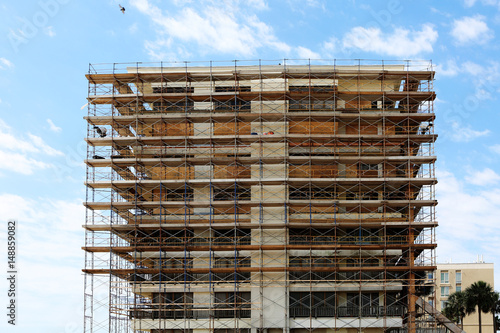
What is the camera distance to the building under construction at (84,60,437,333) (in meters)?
44.9

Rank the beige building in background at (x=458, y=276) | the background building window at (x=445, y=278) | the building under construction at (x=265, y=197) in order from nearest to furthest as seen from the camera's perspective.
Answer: the building under construction at (x=265, y=197), the beige building in background at (x=458, y=276), the background building window at (x=445, y=278)

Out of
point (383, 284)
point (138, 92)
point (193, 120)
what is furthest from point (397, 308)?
point (138, 92)

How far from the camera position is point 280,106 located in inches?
1928

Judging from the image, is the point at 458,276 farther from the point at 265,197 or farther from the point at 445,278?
the point at 265,197

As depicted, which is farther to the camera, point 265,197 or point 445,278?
point 445,278

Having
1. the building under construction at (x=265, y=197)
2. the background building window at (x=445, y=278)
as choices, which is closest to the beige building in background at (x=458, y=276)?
the background building window at (x=445, y=278)

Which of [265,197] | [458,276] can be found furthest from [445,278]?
[265,197]

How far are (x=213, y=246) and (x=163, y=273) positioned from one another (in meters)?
4.61

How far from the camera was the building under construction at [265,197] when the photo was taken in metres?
44.9

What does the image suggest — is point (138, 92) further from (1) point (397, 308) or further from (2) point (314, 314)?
(1) point (397, 308)

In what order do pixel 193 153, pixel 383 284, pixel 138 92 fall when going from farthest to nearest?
pixel 138 92 < pixel 193 153 < pixel 383 284

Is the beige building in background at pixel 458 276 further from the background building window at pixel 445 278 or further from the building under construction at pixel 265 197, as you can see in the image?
the building under construction at pixel 265 197

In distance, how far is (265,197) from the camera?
47.3 meters

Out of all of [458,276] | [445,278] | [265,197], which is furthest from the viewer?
[445,278]
